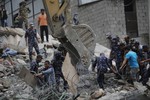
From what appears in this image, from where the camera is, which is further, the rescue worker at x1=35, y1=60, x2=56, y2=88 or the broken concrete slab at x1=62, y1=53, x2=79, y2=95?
the rescue worker at x1=35, y1=60, x2=56, y2=88

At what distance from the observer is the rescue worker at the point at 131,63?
52.6 feet

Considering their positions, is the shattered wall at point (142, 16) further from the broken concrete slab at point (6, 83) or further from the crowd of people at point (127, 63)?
the broken concrete slab at point (6, 83)

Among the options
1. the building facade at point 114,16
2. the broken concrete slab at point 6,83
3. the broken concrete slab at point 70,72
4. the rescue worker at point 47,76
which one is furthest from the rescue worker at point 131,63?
the building facade at point 114,16

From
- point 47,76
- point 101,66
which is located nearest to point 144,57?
point 101,66

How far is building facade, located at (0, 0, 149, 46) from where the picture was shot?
25344mm

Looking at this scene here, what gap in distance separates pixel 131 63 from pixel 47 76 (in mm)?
3085

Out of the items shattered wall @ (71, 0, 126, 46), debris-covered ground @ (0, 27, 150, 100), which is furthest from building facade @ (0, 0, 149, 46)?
debris-covered ground @ (0, 27, 150, 100)

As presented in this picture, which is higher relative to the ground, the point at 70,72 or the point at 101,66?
the point at 70,72

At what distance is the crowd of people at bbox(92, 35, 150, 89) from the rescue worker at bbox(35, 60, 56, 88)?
201cm

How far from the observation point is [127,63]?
16.3 m

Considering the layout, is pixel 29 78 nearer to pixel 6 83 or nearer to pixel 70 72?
pixel 70 72

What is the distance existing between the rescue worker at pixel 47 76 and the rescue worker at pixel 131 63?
2639mm

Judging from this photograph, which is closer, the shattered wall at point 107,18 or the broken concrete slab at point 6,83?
the broken concrete slab at point 6,83

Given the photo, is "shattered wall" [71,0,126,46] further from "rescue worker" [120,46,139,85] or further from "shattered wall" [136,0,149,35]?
"rescue worker" [120,46,139,85]
